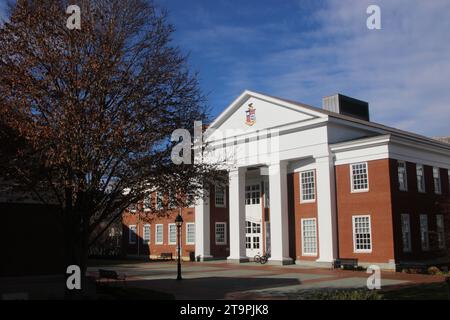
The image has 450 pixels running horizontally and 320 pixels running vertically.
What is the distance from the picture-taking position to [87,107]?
13.6 meters

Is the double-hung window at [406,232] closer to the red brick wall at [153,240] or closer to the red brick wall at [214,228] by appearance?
the red brick wall at [214,228]

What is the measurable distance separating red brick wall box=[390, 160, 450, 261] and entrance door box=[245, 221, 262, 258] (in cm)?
1291

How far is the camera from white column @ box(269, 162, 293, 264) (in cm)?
3566

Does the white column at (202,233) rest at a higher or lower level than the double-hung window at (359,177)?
lower

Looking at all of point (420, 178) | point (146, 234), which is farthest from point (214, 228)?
point (420, 178)

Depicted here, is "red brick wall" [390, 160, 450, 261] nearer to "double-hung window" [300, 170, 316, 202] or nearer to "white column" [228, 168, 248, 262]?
"double-hung window" [300, 170, 316, 202]

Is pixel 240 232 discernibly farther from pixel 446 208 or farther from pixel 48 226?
pixel 48 226

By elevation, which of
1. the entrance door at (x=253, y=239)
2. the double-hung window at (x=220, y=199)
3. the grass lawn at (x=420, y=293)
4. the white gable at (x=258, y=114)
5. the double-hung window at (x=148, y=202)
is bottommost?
the grass lawn at (x=420, y=293)

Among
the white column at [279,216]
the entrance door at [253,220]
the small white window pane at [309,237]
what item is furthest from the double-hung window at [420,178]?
the entrance door at [253,220]

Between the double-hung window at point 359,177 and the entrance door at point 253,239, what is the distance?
37.1ft

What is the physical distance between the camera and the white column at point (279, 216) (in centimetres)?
3566

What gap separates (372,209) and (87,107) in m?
22.9
